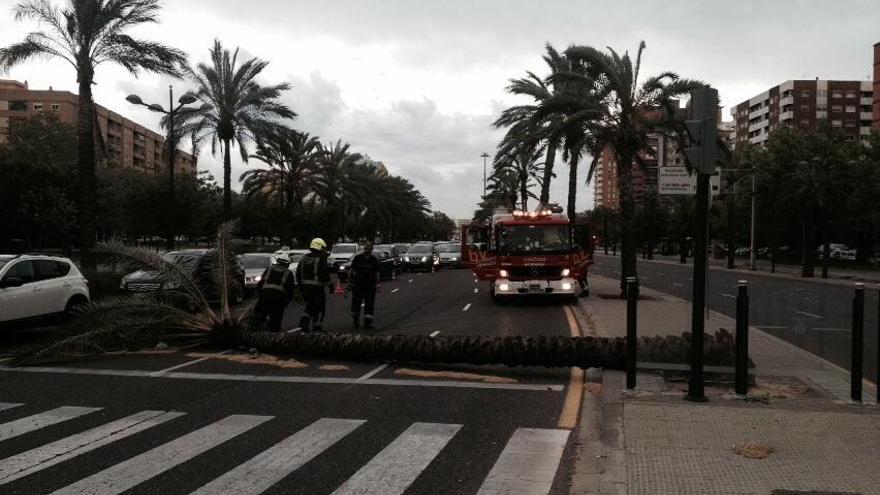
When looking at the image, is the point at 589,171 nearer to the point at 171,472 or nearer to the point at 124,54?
the point at 124,54

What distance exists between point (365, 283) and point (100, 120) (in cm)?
11504

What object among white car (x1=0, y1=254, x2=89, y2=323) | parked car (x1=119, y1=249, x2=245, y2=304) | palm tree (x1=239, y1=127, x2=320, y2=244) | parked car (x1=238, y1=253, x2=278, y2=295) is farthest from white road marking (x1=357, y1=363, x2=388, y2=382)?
palm tree (x1=239, y1=127, x2=320, y2=244)

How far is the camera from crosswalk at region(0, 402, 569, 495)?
5.07 metres

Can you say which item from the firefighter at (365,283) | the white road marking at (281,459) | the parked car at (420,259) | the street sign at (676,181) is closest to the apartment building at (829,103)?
the parked car at (420,259)

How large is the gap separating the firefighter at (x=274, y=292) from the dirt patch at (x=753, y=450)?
8030 mm

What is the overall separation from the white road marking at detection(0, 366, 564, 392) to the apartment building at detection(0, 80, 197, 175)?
71868 mm

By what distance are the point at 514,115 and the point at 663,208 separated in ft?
197

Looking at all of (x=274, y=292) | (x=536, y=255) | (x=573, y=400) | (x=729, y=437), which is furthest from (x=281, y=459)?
(x=536, y=255)

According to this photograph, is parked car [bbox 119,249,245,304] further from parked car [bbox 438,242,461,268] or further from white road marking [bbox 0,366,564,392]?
parked car [bbox 438,242,461,268]

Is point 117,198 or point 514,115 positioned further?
point 117,198

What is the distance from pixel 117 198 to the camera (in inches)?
1902

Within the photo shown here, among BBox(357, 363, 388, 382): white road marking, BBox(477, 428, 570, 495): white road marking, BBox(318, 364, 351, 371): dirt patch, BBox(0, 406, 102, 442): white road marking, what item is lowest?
BBox(318, 364, 351, 371): dirt patch

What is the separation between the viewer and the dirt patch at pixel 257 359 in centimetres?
1002

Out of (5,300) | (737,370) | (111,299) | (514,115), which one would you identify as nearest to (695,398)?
(737,370)
